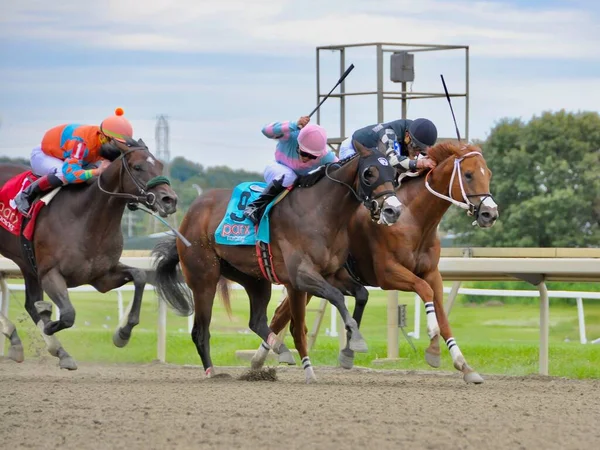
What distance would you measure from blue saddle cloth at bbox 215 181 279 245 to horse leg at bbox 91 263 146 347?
23.7 inches

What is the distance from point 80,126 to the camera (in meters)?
8.20

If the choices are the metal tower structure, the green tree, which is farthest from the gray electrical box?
the green tree

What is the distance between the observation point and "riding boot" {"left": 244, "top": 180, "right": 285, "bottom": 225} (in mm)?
7762

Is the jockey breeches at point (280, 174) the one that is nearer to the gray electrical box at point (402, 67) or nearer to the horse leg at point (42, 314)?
the horse leg at point (42, 314)

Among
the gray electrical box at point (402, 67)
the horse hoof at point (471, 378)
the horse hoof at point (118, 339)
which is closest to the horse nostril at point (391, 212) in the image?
the horse hoof at point (471, 378)

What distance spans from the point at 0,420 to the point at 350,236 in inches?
128

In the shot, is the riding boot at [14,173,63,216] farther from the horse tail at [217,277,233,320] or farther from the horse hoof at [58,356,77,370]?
the horse tail at [217,277,233,320]

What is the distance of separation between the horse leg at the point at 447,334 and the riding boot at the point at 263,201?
1118 mm

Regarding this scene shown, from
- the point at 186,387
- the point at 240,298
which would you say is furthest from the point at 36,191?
the point at 240,298

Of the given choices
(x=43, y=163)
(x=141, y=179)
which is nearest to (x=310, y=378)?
(x=141, y=179)

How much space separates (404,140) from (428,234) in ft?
2.32

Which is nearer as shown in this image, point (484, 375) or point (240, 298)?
point (484, 375)

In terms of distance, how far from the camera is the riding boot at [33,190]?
795 centimetres

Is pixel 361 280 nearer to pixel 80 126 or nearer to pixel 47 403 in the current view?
pixel 80 126
